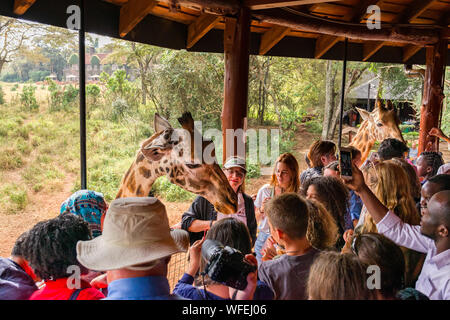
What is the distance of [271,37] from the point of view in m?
5.17

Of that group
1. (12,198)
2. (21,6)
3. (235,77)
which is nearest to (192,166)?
(235,77)

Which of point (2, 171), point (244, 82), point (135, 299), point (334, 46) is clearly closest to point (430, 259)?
point (135, 299)

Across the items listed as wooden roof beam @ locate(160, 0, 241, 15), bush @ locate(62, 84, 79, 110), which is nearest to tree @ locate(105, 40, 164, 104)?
bush @ locate(62, 84, 79, 110)

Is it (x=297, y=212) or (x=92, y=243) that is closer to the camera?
(x=92, y=243)

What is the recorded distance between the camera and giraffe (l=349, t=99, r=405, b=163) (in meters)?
5.70

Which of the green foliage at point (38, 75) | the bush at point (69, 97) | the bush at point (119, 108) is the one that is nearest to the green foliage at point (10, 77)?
the green foliage at point (38, 75)

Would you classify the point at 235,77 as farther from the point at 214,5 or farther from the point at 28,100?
the point at 28,100

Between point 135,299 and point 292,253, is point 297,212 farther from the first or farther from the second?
point 135,299

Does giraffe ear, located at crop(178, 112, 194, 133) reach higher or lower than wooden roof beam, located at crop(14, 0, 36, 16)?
lower

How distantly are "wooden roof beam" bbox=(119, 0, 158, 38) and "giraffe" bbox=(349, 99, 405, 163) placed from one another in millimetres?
3891

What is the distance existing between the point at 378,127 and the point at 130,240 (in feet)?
17.0

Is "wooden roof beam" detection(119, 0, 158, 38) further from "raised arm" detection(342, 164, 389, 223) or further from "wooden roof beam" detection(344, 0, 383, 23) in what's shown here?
"wooden roof beam" detection(344, 0, 383, 23)
